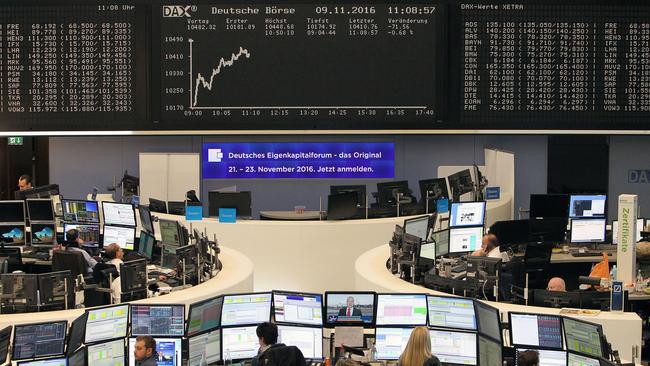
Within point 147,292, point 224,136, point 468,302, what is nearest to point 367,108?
point 224,136

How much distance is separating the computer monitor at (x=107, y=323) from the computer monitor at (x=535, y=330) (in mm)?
2666

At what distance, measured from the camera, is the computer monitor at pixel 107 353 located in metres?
7.81

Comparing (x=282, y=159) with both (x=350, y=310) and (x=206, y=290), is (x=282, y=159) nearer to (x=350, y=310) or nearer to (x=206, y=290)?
(x=206, y=290)

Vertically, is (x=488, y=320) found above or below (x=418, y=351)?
above

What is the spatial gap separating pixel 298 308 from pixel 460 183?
577cm

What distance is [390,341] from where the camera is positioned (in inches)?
330

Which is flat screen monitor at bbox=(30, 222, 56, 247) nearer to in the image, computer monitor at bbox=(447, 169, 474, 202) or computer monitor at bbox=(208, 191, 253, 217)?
computer monitor at bbox=(208, 191, 253, 217)

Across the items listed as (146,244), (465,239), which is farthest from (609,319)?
(146,244)

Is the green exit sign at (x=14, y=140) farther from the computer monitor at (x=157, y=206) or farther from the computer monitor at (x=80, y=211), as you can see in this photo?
the computer monitor at (x=157, y=206)

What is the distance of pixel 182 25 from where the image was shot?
1390cm

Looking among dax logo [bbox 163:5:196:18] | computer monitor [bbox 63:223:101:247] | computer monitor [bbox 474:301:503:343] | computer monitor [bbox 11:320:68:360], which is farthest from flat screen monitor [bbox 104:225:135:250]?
computer monitor [bbox 474:301:503:343]

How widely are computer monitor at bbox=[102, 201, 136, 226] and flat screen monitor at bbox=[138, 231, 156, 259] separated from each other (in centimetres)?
54

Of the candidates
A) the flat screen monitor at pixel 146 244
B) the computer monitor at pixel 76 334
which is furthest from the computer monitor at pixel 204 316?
the flat screen monitor at pixel 146 244

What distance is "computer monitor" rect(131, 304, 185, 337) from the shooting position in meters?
8.06
